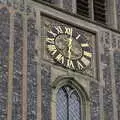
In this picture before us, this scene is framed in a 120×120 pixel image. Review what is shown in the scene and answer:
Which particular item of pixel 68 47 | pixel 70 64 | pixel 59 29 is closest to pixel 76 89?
pixel 70 64

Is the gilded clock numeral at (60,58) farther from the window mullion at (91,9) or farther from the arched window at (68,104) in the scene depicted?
the window mullion at (91,9)

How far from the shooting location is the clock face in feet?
72.4

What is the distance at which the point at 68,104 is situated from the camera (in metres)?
21.8

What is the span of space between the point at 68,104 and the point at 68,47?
5.64 feet

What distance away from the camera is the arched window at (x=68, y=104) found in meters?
21.6

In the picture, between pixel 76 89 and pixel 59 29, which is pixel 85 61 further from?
pixel 59 29

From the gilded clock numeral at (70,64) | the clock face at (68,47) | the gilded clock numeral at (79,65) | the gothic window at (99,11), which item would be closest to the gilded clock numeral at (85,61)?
the clock face at (68,47)

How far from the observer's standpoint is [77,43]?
2269cm

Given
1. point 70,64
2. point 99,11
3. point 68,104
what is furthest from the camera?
point 99,11

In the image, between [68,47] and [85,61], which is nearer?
[68,47]

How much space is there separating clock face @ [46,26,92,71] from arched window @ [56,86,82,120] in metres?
0.73

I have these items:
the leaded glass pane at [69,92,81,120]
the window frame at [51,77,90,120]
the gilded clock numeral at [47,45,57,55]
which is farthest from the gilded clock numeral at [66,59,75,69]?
the leaded glass pane at [69,92,81,120]

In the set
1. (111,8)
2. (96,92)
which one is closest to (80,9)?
(111,8)

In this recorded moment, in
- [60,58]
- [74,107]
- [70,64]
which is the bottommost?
[74,107]
